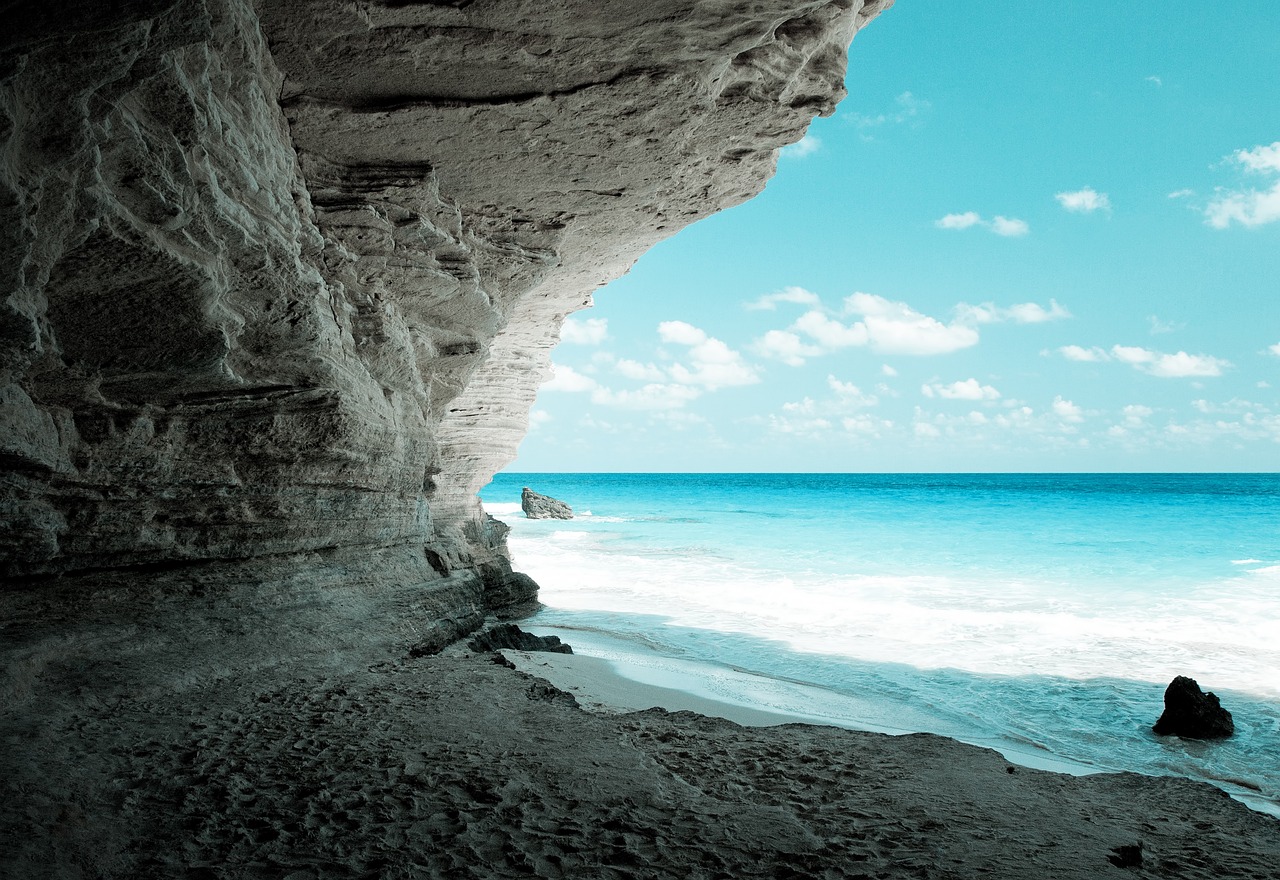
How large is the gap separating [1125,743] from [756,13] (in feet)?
21.5

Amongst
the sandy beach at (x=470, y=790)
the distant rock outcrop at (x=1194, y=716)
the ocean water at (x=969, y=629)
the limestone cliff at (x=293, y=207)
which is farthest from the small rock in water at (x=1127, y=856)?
the limestone cliff at (x=293, y=207)

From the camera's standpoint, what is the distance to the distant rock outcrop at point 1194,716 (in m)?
6.40

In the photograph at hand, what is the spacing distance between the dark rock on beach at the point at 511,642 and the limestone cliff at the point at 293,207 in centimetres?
36

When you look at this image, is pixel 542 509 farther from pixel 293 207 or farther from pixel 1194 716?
pixel 293 207

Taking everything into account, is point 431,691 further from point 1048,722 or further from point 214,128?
point 1048,722

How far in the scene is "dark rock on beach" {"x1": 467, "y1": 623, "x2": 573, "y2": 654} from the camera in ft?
24.7

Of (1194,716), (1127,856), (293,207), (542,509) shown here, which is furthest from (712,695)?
(542,509)

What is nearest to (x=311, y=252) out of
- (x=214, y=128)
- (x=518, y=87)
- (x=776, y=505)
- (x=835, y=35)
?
(x=214, y=128)

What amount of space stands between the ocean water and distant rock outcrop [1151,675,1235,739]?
0.46 feet

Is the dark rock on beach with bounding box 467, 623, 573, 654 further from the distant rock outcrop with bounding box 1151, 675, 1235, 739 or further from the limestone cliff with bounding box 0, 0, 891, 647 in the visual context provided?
the distant rock outcrop with bounding box 1151, 675, 1235, 739

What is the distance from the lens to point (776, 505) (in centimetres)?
5206

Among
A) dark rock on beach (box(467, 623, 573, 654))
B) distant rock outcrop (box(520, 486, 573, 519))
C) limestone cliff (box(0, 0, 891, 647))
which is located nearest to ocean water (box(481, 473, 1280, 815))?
dark rock on beach (box(467, 623, 573, 654))

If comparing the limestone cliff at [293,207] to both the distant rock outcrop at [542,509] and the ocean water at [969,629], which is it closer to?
the ocean water at [969,629]

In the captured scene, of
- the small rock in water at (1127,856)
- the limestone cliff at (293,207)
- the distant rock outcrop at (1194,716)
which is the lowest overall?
the distant rock outcrop at (1194,716)
